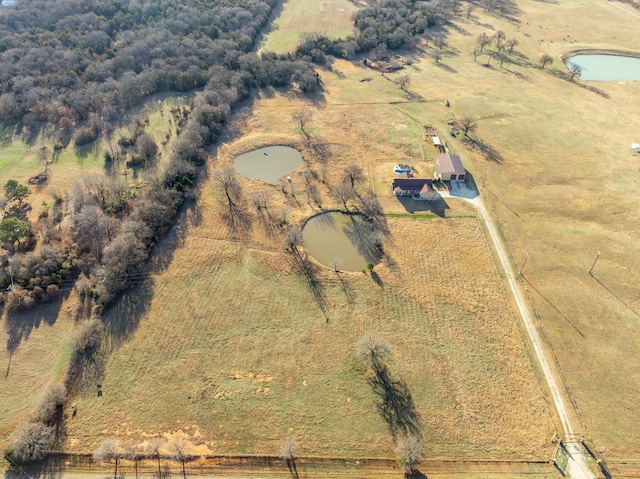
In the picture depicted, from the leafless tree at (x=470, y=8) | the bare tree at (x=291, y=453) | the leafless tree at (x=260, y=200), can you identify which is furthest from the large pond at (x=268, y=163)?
the leafless tree at (x=470, y=8)

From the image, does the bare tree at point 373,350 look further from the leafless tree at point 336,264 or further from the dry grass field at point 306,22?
the dry grass field at point 306,22

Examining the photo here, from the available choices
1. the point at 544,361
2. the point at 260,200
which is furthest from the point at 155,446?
the point at 544,361

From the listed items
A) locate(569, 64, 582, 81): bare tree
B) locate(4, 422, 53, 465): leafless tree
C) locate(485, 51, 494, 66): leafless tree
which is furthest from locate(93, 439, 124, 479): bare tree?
locate(569, 64, 582, 81): bare tree

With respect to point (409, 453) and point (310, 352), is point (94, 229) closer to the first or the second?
point (310, 352)

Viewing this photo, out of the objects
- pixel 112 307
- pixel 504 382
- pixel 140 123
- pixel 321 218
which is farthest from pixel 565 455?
pixel 140 123

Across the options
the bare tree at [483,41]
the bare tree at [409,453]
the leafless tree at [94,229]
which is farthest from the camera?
the bare tree at [483,41]

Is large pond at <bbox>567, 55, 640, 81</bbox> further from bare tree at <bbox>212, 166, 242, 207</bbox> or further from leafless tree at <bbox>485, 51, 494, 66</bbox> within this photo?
bare tree at <bbox>212, 166, 242, 207</bbox>
